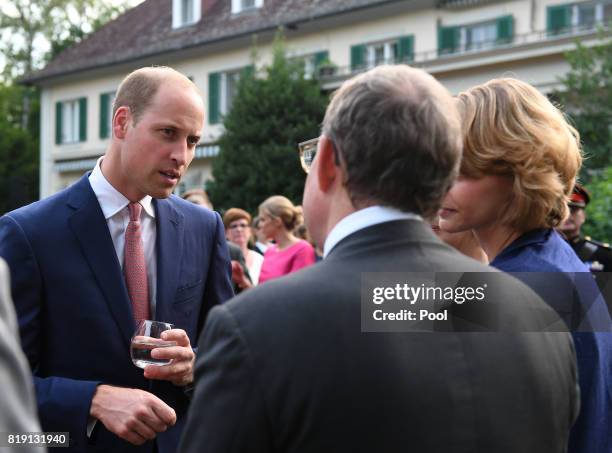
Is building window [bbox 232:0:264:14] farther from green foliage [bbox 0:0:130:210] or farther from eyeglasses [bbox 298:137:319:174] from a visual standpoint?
eyeglasses [bbox 298:137:319:174]

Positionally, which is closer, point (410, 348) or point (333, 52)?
point (410, 348)

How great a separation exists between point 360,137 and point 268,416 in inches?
22.6

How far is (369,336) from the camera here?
1.91 m

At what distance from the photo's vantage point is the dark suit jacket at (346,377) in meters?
1.83

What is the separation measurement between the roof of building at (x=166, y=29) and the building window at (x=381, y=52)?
1.04 meters

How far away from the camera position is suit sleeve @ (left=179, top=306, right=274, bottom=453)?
1814 millimetres

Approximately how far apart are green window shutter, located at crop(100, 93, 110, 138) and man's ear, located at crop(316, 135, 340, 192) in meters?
32.8

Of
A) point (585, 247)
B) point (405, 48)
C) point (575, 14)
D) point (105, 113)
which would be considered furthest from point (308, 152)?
point (105, 113)

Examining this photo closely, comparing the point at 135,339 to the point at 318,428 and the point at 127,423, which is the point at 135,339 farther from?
the point at 318,428

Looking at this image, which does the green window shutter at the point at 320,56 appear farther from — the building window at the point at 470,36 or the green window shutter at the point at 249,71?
the building window at the point at 470,36

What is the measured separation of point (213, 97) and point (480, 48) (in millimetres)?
9886

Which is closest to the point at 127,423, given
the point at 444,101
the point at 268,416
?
the point at 268,416

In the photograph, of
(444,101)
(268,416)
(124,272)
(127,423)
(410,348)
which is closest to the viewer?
(268,416)

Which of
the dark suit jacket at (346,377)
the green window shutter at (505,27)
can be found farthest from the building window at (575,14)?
the dark suit jacket at (346,377)
